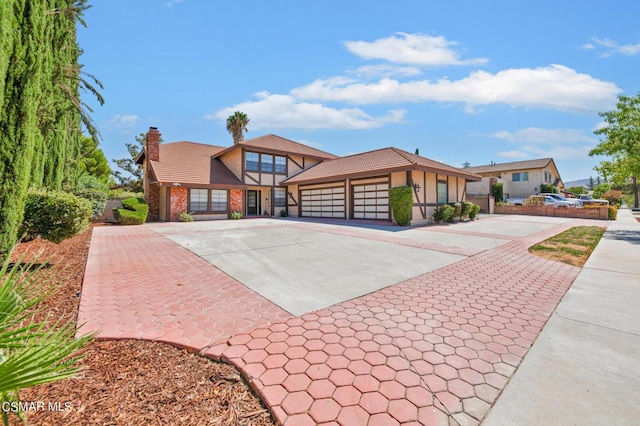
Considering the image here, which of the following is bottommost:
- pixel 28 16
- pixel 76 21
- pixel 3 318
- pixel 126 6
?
pixel 3 318

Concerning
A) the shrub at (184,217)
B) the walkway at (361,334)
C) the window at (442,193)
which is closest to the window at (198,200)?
the shrub at (184,217)

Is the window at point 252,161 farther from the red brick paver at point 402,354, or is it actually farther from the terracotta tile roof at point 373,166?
the red brick paver at point 402,354

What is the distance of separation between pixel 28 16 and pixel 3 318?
746 cm

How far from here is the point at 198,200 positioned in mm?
18391

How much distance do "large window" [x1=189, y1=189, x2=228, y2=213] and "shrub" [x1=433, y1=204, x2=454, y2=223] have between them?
14020 mm

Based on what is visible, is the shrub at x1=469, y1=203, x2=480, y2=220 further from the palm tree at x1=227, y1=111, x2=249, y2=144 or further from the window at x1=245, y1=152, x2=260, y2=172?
the palm tree at x1=227, y1=111, x2=249, y2=144

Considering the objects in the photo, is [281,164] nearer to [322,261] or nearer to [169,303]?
[322,261]

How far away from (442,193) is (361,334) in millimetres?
15672

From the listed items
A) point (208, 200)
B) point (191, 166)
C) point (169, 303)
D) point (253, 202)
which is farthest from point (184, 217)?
point (169, 303)

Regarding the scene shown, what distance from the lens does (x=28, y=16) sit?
5555mm

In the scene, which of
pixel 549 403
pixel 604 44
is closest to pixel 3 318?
pixel 549 403

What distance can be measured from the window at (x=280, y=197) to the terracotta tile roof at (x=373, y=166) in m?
1.15

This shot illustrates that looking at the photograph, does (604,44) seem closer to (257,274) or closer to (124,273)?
(257,274)

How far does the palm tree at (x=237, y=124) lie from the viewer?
99.7 ft
